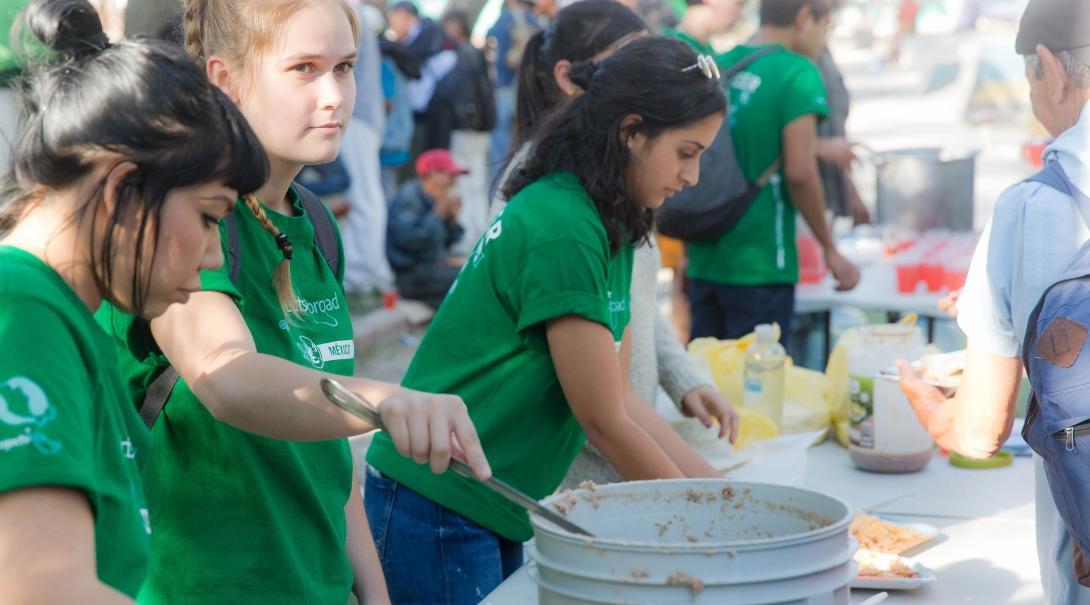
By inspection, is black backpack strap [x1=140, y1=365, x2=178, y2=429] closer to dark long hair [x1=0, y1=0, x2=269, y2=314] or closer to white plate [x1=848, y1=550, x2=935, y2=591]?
dark long hair [x1=0, y1=0, x2=269, y2=314]

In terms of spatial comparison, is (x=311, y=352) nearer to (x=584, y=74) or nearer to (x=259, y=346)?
(x=259, y=346)

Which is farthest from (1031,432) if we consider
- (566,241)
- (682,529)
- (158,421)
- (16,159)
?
(16,159)

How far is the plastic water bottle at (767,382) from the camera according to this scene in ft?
9.98

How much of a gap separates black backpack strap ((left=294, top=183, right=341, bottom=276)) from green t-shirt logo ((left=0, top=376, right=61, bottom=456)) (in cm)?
75

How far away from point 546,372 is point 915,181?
3.51m

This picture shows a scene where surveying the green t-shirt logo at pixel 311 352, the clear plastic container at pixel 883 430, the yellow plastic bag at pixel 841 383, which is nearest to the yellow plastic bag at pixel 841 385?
the yellow plastic bag at pixel 841 383

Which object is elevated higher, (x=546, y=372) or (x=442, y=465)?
→ (x=442, y=465)

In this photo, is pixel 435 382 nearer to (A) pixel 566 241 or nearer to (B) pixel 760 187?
(A) pixel 566 241

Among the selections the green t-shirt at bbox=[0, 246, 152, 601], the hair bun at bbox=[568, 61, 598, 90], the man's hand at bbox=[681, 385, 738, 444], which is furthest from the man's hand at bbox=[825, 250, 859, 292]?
the green t-shirt at bbox=[0, 246, 152, 601]

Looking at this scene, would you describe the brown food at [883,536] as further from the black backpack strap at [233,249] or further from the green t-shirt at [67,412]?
the green t-shirt at [67,412]

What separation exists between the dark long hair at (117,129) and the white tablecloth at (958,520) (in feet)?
3.11

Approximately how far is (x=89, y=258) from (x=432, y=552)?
1.18 metres

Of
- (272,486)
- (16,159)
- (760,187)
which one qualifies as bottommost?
(760,187)

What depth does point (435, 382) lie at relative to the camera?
2162mm
